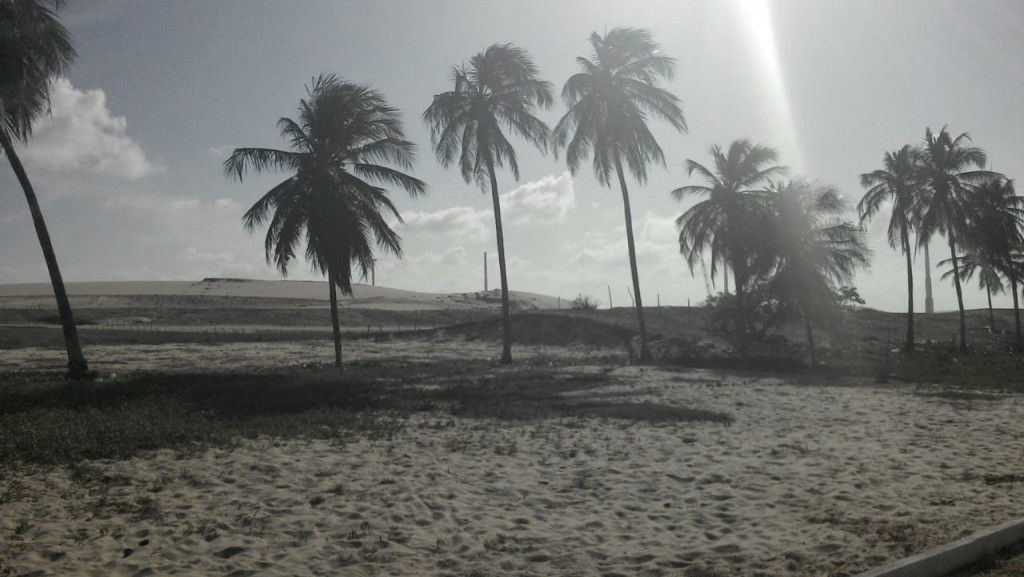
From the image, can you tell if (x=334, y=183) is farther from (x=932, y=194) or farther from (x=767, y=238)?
(x=932, y=194)

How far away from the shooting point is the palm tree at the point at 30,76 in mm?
16000

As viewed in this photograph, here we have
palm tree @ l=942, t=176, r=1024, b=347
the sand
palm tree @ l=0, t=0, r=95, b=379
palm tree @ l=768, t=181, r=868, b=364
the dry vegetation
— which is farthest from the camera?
palm tree @ l=942, t=176, r=1024, b=347

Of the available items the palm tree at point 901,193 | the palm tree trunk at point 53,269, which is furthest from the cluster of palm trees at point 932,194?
the palm tree trunk at point 53,269

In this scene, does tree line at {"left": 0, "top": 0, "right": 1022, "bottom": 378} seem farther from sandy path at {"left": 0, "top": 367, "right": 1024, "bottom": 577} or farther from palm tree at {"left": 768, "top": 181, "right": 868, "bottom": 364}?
sandy path at {"left": 0, "top": 367, "right": 1024, "bottom": 577}

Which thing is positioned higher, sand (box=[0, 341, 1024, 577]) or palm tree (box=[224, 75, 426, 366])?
palm tree (box=[224, 75, 426, 366])

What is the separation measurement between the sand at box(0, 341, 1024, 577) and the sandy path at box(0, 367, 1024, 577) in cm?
3

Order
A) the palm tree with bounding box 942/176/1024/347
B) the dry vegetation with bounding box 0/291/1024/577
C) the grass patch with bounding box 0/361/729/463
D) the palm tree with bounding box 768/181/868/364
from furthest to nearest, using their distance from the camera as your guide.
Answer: the palm tree with bounding box 942/176/1024/347 → the palm tree with bounding box 768/181/868/364 → the grass patch with bounding box 0/361/729/463 → the dry vegetation with bounding box 0/291/1024/577

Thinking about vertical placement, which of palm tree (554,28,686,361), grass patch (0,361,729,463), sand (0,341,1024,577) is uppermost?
palm tree (554,28,686,361)

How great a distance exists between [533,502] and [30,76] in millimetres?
16559

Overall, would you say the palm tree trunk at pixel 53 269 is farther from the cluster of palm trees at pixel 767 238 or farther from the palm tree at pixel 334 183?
the cluster of palm trees at pixel 767 238

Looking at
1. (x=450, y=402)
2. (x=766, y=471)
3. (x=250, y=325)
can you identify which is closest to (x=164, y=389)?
(x=450, y=402)

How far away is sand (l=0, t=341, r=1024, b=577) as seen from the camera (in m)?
5.61

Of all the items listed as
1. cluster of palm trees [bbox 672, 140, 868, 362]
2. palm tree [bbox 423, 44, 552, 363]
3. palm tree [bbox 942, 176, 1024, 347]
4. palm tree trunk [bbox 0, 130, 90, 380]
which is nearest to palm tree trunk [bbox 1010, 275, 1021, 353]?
palm tree [bbox 942, 176, 1024, 347]

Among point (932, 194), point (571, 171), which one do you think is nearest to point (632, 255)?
point (571, 171)
